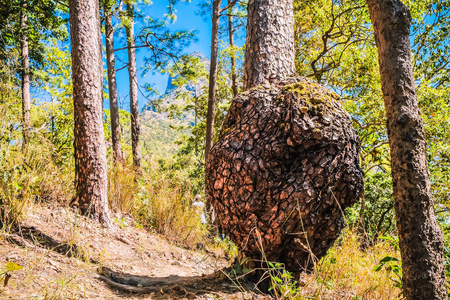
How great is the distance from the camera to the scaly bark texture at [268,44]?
2311 millimetres

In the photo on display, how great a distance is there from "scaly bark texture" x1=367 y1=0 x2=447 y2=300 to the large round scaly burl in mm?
286

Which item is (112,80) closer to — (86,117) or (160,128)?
(86,117)

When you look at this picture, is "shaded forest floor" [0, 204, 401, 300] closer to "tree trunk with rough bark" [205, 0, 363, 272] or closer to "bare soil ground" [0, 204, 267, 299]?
"bare soil ground" [0, 204, 267, 299]

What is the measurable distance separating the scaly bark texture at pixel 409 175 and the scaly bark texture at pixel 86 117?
3.21m

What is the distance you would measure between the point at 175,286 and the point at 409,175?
6.09 feet

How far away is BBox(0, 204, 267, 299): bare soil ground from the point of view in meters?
1.74

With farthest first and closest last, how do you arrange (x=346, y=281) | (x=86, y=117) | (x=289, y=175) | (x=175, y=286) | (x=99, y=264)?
(x=86, y=117)
(x=99, y=264)
(x=346, y=281)
(x=175, y=286)
(x=289, y=175)

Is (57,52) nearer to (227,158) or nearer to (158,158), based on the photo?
(158,158)

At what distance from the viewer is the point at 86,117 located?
3.28 metres

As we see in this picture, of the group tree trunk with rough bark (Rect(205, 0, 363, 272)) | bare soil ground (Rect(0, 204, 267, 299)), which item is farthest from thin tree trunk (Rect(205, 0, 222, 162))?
tree trunk with rough bark (Rect(205, 0, 363, 272))

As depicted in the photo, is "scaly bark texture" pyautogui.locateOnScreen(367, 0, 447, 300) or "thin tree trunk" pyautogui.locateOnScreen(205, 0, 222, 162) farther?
"thin tree trunk" pyautogui.locateOnScreen(205, 0, 222, 162)

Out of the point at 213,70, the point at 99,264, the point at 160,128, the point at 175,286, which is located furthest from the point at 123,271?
the point at 160,128

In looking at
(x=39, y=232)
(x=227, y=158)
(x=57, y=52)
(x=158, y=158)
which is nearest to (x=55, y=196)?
(x=39, y=232)

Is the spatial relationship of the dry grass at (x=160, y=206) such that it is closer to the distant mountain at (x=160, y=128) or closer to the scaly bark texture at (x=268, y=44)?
the distant mountain at (x=160, y=128)
